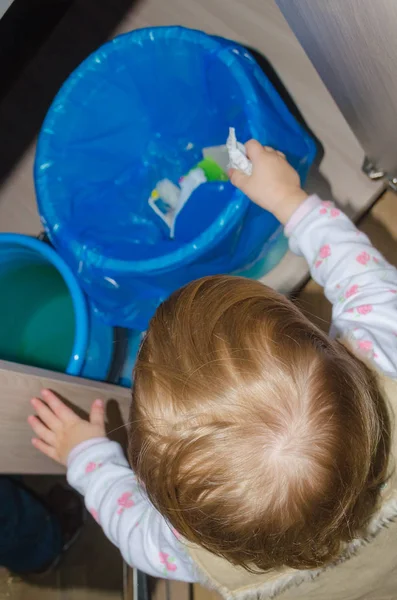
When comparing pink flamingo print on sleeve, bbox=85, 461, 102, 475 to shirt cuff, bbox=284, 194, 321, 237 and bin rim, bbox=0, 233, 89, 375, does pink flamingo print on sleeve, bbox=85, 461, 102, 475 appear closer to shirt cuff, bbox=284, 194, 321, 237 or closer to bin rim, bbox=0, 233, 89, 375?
bin rim, bbox=0, 233, 89, 375

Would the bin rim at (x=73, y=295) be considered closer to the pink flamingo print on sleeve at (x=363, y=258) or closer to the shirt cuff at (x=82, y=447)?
the shirt cuff at (x=82, y=447)

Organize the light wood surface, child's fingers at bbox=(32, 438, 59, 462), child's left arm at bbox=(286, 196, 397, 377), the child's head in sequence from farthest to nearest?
1. the light wood surface
2. child's fingers at bbox=(32, 438, 59, 462)
3. child's left arm at bbox=(286, 196, 397, 377)
4. the child's head

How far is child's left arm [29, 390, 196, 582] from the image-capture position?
0.64 m

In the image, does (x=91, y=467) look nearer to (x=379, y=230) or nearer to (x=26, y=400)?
(x=26, y=400)

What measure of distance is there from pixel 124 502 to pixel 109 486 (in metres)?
0.03

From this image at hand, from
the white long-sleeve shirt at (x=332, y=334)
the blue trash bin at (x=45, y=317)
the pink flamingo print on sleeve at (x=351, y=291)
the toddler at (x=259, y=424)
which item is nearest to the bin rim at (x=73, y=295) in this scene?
the blue trash bin at (x=45, y=317)

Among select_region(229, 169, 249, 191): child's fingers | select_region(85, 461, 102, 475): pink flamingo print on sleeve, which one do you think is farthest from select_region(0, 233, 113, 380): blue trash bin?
select_region(229, 169, 249, 191): child's fingers

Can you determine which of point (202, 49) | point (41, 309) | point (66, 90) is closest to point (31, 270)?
point (41, 309)

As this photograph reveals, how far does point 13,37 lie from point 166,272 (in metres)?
0.51

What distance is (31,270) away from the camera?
0.88m

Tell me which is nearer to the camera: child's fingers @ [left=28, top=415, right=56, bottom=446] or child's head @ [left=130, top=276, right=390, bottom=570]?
child's head @ [left=130, top=276, right=390, bottom=570]

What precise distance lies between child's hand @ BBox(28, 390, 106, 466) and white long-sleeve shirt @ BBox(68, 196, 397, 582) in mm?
13

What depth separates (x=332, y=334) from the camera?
628mm

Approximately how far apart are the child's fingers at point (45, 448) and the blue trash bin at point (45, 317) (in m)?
0.09
